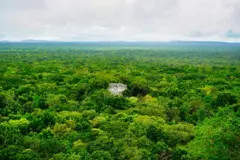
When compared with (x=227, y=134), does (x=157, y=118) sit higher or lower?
lower

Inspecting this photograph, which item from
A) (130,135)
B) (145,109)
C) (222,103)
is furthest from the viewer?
(222,103)

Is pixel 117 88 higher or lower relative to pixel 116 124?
lower

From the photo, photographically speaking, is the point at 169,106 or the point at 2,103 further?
the point at 169,106

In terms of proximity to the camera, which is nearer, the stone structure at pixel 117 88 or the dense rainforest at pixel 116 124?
the dense rainforest at pixel 116 124

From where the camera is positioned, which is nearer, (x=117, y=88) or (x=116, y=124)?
(x=116, y=124)

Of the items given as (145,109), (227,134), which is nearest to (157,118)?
(145,109)

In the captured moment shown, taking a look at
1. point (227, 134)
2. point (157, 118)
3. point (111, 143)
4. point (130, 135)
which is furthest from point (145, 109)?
point (227, 134)

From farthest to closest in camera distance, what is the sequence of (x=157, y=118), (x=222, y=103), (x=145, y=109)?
(x=222, y=103), (x=145, y=109), (x=157, y=118)

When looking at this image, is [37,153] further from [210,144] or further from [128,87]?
[128,87]

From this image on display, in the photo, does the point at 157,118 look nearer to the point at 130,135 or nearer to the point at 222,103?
the point at 130,135

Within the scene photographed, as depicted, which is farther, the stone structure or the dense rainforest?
the stone structure
